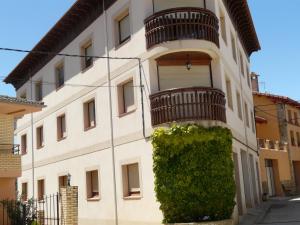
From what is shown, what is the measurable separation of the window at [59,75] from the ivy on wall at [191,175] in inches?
396

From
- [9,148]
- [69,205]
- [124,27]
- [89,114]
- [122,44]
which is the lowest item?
[69,205]

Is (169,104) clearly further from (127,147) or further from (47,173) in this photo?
(47,173)

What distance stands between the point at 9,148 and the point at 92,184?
4631 millimetres

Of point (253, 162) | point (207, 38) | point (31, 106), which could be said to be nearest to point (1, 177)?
point (31, 106)

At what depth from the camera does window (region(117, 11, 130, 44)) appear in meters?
17.7

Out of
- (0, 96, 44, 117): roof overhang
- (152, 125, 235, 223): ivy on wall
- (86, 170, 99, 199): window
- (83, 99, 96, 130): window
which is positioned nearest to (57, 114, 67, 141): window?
(83, 99, 96, 130): window

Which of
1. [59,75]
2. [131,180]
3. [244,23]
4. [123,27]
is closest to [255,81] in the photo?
[244,23]

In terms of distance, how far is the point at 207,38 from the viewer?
51.8 ft

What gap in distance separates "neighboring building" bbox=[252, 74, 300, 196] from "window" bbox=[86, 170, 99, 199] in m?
18.2

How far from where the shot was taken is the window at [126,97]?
17.1 metres

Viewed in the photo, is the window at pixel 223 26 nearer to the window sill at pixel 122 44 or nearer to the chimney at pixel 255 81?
the window sill at pixel 122 44

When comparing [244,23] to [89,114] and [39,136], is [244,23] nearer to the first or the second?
[89,114]

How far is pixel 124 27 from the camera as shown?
58.9 feet

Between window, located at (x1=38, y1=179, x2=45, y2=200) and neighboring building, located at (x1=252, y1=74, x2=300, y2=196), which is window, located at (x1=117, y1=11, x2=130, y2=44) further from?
neighboring building, located at (x1=252, y1=74, x2=300, y2=196)
